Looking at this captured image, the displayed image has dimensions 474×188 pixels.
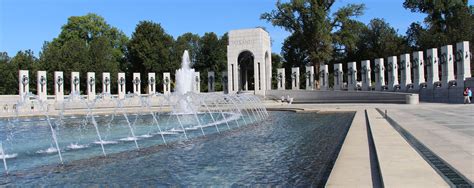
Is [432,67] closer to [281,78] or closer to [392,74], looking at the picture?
[392,74]

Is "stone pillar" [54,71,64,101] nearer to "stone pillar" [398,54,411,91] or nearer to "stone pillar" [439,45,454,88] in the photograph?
"stone pillar" [398,54,411,91]

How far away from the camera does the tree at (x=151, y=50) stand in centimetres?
6256

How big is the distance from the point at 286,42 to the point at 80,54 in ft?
95.0

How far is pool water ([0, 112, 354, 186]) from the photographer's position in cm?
729

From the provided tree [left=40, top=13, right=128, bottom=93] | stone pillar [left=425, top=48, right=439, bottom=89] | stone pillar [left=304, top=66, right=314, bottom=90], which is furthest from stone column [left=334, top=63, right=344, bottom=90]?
tree [left=40, top=13, right=128, bottom=93]

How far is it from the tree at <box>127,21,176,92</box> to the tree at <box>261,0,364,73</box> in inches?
601

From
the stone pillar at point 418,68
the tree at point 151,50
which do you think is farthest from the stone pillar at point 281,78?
the tree at point 151,50

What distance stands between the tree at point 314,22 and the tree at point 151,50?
15.3 m

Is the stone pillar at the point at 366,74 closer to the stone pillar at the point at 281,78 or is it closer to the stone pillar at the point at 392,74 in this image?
the stone pillar at the point at 392,74

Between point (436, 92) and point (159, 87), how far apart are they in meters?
41.9

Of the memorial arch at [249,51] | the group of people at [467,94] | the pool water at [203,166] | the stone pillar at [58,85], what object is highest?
the memorial arch at [249,51]

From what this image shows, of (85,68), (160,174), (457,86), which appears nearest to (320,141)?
(160,174)

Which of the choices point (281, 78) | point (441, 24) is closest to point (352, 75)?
point (281, 78)

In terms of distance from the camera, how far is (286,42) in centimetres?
6669
